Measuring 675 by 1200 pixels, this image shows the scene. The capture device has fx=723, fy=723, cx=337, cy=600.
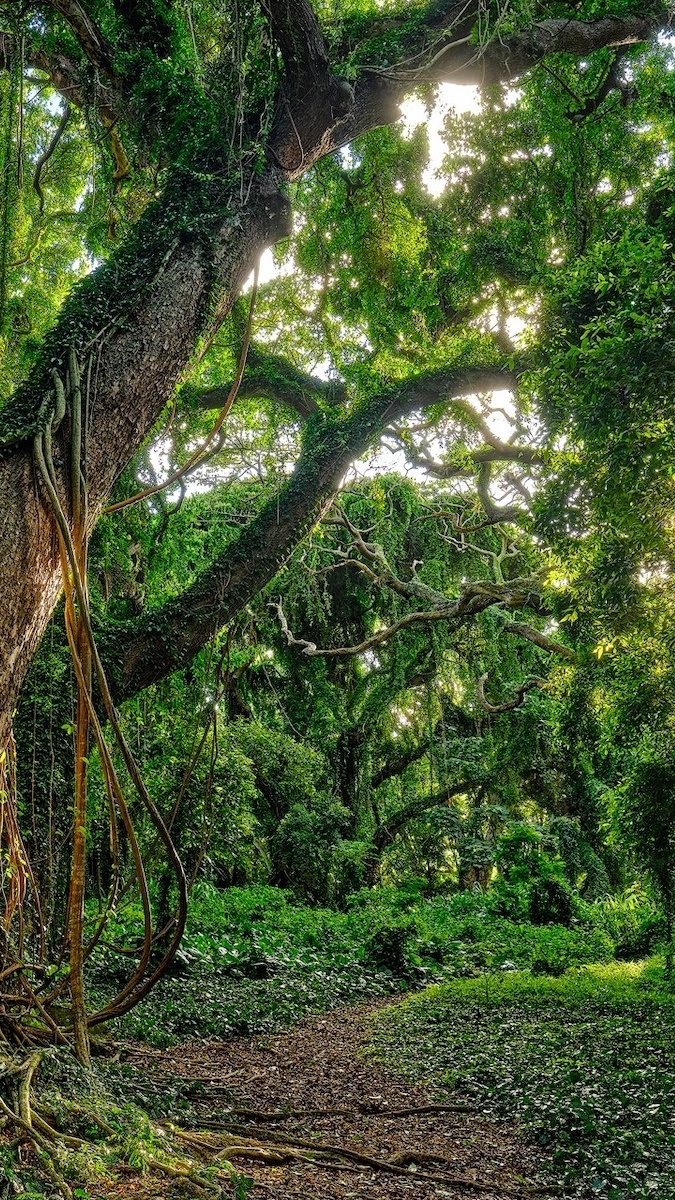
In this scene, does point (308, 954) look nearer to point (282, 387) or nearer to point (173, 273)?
point (282, 387)

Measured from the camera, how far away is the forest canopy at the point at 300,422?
12.1 feet

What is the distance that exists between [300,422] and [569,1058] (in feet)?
26.1

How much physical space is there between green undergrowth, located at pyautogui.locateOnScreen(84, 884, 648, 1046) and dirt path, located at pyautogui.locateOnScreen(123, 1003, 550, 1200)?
0.45 m

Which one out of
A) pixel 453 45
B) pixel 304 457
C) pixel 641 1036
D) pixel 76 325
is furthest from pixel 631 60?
pixel 641 1036

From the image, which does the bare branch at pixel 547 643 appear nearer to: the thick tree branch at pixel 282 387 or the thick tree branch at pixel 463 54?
the thick tree branch at pixel 282 387

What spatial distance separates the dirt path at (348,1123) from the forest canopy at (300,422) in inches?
36.3

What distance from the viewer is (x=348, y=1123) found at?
419 cm

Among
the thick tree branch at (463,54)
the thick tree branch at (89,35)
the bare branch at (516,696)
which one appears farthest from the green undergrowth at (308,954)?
the thick tree branch at (463,54)

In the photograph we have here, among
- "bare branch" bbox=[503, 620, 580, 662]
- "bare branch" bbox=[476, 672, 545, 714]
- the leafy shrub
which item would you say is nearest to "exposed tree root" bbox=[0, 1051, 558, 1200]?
"bare branch" bbox=[503, 620, 580, 662]

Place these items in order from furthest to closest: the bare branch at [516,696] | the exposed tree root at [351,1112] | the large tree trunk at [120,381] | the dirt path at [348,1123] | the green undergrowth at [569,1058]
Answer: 1. the bare branch at [516,696]
2. the exposed tree root at [351,1112]
3. the green undergrowth at [569,1058]
4. the dirt path at [348,1123]
5. the large tree trunk at [120,381]

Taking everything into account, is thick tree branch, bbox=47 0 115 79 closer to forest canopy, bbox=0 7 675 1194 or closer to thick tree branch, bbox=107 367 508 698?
forest canopy, bbox=0 7 675 1194

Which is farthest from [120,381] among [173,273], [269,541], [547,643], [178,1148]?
[547,643]

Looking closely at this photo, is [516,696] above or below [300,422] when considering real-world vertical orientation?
below

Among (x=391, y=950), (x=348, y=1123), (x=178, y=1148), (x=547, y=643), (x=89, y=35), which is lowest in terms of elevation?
(x=391, y=950)
